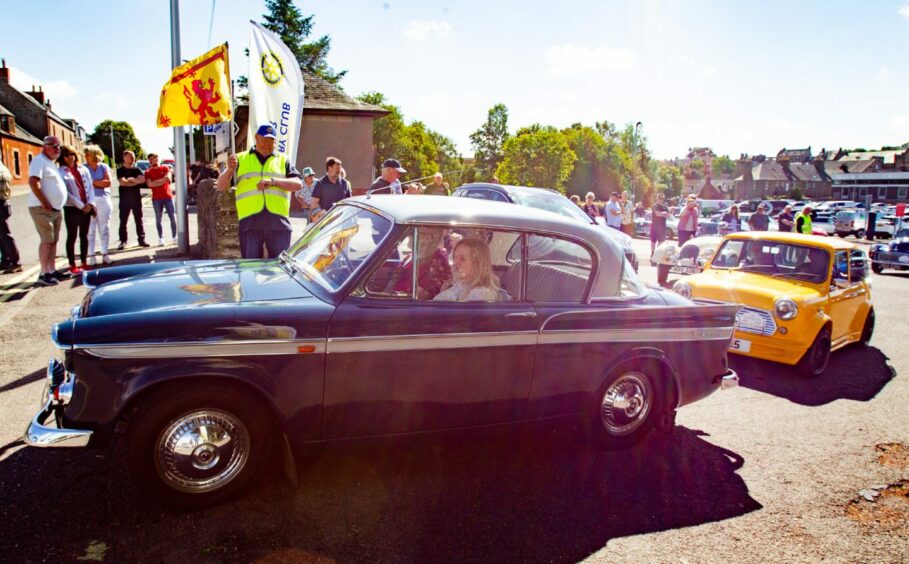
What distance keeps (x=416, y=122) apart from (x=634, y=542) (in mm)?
90696

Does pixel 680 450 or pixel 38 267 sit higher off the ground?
pixel 38 267

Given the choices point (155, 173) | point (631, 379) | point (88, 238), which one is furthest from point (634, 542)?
point (155, 173)

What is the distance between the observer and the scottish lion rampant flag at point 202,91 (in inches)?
302

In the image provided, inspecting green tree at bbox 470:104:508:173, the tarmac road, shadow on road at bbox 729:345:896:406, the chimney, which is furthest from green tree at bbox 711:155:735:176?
the tarmac road

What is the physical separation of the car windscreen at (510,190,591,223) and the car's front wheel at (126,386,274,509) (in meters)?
7.85

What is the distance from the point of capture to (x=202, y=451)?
2.85 m

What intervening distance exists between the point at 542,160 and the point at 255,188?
75801 millimetres

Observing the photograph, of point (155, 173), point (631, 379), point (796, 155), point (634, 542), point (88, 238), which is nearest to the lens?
point (634, 542)

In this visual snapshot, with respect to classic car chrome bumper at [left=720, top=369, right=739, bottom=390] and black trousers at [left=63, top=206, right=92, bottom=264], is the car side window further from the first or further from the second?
black trousers at [left=63, top=206, right=92, bottom=264]

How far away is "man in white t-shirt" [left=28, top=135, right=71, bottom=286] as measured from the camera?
301 inches

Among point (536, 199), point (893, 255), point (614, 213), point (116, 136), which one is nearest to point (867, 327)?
point (536, 199)

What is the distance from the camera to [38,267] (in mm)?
8984

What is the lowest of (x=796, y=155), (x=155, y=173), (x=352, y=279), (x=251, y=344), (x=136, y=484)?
(x=136, y=484)

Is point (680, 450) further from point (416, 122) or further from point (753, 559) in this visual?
point (416, 122)
